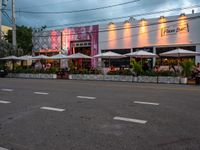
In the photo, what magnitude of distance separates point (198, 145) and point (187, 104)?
4.57m

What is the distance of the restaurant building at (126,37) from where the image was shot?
1047 inches

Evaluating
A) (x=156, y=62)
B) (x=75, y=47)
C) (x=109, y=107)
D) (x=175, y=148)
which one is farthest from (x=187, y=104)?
(x=75, y=47)

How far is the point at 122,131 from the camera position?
5.99 metres

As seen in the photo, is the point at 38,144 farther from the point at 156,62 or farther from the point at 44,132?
the point at 156,62

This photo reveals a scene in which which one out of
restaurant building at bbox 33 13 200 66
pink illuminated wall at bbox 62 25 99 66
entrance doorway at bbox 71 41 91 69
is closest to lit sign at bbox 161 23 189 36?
restaurant building at bbox 33 13 200 66

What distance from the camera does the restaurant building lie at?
26.6m

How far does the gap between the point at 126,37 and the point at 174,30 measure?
5.78 m

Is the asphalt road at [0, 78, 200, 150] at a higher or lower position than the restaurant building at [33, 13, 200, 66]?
lower

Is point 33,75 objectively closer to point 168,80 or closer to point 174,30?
point 168,80

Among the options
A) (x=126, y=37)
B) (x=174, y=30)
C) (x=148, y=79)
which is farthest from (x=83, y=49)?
(x=148, y=79)

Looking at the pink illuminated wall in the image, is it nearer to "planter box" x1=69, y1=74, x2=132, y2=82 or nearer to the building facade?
the building facade

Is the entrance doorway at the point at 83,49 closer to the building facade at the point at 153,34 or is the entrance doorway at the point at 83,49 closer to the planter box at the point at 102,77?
the building facade at the point at 153,34

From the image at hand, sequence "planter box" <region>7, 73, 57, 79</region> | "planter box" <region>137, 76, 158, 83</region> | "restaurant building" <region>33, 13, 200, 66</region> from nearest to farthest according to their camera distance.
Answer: "planter box" <region>137, 76, 158, 83</region> → "restaurant building" <region>33, 13, 200, 66</region> → "planter box" <region>7, 73, 57, 79</region>

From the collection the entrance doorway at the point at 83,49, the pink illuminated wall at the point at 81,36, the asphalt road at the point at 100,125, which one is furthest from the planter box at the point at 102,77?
the asphalt road at the point at 100,125
